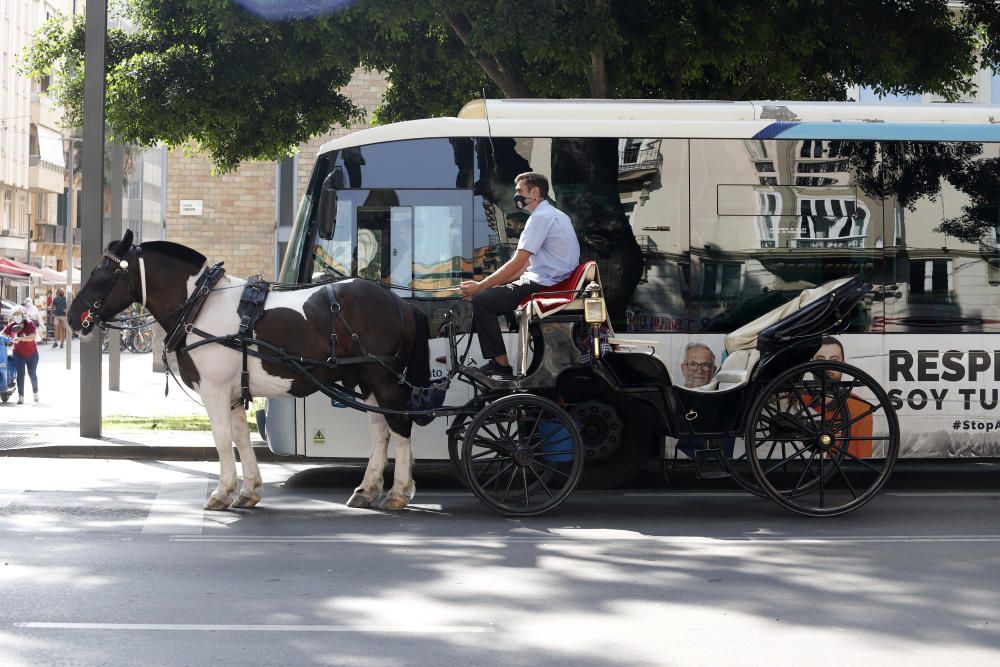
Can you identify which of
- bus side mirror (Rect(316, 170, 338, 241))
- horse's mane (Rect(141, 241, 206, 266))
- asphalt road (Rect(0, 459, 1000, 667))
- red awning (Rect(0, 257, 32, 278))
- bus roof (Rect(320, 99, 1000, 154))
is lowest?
asphalt road (Rect(0, 459, 1000, 667))

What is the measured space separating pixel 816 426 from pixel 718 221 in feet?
6.46

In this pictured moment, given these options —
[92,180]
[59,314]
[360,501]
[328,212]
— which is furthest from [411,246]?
[59,314]

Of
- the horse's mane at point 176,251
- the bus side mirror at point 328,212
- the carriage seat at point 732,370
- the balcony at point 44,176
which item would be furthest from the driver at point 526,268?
the balcony at point 44,176

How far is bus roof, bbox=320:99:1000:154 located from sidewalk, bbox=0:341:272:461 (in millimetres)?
2928

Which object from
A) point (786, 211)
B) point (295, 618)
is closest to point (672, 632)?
point (295, 618)

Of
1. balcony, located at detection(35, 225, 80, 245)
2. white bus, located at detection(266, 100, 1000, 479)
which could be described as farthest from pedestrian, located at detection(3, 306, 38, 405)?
balcony, located at detection(35, 225, 80, 245)

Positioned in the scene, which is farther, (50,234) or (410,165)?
(50,234)

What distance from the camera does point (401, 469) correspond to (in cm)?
993

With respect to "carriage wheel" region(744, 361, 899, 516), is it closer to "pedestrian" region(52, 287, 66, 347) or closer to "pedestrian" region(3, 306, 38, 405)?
"pedestrian" region(3, 306, 38, 405)

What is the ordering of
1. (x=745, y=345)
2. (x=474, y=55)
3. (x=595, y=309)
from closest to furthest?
(x=595, y=309)
(x=745, y=345)
(x=474, y=55)

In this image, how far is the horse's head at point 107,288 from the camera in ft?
32.2

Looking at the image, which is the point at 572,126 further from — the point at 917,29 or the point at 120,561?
the point at 917,29

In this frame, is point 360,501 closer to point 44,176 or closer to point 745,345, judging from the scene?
point 745,345

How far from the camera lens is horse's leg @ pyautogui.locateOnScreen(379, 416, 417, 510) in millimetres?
9789
